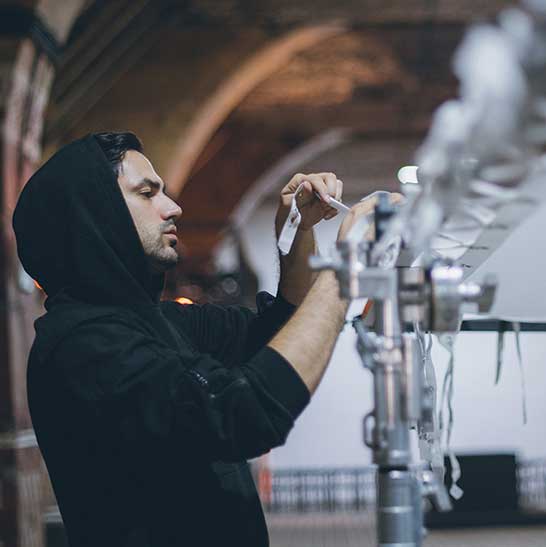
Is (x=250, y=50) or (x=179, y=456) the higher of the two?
(x=250, y=50)

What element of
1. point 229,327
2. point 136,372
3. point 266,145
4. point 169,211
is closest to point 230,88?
point 266,145

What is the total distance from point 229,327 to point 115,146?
1.62 ft

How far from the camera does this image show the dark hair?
2250 mm

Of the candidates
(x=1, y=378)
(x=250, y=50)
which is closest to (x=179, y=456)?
(x=1, y=378)

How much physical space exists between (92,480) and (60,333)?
26cm

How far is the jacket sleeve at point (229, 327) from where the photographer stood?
99.2 inches

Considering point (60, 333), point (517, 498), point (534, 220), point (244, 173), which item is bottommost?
point (517, 498)

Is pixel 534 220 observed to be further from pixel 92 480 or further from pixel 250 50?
pixel 250 50

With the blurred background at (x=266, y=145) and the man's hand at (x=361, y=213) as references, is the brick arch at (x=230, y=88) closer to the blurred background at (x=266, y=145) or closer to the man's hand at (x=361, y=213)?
the blurred background at (x=266, y=145)

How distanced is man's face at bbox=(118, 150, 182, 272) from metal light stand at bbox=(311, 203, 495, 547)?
680mm

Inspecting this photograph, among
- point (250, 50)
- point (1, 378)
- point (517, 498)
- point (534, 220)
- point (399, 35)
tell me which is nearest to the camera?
point (534, 220)

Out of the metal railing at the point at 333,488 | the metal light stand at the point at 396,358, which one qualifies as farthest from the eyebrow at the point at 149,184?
the metal railing at the point at 333,488

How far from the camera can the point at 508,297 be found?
1844mm

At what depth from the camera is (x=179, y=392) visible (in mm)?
1868
